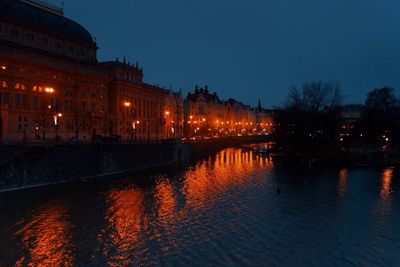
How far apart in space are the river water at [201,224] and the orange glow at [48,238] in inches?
3.0

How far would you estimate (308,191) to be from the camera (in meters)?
54.1

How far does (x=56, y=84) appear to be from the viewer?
7700 cm

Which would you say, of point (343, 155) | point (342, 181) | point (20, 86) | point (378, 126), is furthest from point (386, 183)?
point (20, 86)

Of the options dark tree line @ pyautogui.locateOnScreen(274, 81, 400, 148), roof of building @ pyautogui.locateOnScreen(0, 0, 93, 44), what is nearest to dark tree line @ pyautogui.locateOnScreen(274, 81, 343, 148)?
dark tree line @ pyautogui.locateOnScreen(274, 81, 400, 148)

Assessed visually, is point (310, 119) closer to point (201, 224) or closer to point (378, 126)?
point (378, 126)

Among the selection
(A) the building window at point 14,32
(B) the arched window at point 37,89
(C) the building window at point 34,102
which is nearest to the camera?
(B) the arched window at point 37,89

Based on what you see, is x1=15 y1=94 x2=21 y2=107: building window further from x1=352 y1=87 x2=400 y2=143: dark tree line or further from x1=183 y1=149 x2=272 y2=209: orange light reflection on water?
x1=352 y1=87 x2=400 y2=143: dark tree line

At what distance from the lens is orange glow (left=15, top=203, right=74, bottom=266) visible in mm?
26844

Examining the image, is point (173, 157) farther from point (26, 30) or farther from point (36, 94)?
point (26, 30)

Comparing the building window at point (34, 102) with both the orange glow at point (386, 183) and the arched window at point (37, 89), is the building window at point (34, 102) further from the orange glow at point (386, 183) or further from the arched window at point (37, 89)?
the orange glow at point (386, 183)

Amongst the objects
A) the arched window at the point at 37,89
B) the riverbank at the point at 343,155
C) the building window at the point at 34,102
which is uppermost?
the arched window at the point at 37,89

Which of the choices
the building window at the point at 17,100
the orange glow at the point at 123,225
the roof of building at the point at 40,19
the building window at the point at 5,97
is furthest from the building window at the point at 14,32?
the orange glow at the point at 123,225

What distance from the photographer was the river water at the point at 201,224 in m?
27.8

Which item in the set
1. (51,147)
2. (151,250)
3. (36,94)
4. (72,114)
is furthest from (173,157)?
(151,250)
